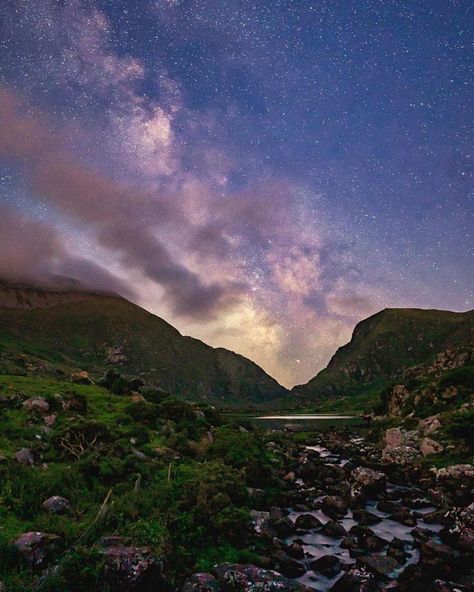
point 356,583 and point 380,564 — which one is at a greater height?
point 356,583

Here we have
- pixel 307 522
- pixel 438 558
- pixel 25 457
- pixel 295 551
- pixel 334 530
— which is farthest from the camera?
pixel 25 457

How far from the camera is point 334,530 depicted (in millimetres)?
22766

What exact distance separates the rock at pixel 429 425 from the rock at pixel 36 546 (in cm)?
4521

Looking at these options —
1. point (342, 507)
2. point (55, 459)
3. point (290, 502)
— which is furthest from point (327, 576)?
point (55, 459)

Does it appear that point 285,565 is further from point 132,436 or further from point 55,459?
point 132,436

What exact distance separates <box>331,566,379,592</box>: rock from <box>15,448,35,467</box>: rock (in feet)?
68.1

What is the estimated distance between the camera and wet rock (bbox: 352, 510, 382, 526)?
2477 centimetres

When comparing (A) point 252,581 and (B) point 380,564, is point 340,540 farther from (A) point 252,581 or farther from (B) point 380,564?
(A) point 252,581

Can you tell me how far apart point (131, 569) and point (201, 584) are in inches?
99.1

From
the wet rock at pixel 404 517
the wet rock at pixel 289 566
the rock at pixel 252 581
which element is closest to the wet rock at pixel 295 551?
the wet rock at pixel 289 566

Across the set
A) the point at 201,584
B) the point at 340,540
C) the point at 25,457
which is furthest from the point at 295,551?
the point at 25,457

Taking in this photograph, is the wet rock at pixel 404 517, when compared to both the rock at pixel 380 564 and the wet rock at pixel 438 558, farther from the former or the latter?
the rock at pixel 380 564

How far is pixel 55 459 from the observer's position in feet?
96.8

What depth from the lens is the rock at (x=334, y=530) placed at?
22.6 metres
